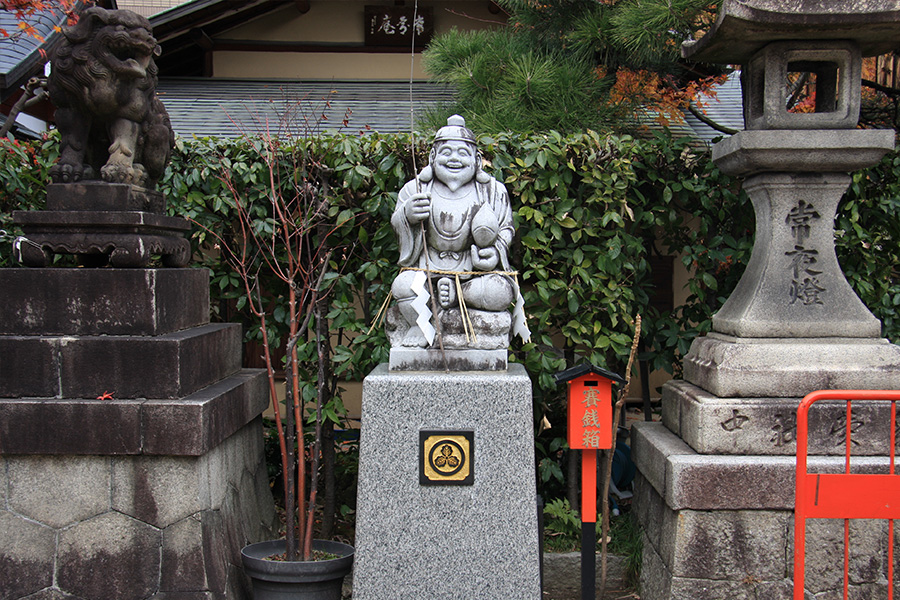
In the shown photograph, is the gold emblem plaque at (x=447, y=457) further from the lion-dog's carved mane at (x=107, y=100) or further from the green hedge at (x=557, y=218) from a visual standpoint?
the lion-dog's carved mane at (x=107, y=100)

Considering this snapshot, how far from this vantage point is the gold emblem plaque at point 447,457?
3.63 meters

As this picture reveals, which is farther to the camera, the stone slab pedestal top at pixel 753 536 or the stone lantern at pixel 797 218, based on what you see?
the stone lantern at pixel 797 218

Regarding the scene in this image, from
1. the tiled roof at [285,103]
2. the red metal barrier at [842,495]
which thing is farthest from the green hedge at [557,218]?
the tiled roof at [285,103]

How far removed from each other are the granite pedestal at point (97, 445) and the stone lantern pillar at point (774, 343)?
245 centimetres

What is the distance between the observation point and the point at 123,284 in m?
3.69

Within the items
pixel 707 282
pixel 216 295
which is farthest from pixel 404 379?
pixel 707 282

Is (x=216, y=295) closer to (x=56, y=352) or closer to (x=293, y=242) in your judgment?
(x=293, y=242)

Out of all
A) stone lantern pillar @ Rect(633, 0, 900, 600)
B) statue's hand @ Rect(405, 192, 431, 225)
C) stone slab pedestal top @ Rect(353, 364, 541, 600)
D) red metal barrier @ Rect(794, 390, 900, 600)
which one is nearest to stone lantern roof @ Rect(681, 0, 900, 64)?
stone lantern pillar @ Rect(633, 0, 900, 600)

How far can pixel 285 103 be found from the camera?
7.30 metres

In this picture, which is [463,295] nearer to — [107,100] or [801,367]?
[801,367]

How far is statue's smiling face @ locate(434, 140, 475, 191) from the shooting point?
12.9 ft

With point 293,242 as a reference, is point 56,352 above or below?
below

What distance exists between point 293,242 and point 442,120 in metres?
1.43

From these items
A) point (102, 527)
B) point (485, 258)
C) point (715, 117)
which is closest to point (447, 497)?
point (485, 258)
